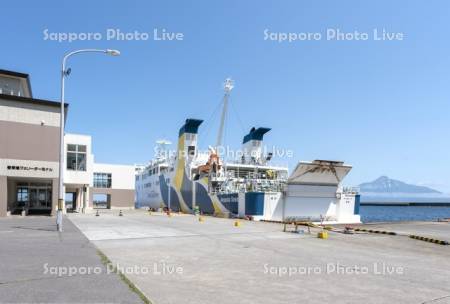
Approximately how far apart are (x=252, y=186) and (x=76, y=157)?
19.7 meters

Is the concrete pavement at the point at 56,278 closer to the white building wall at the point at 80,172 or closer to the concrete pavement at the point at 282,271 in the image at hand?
the concrete pavement at the point at 282,271

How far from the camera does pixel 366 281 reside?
8773 mm

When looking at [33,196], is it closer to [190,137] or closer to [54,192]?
[54,192]

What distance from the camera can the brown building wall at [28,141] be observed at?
103 feet

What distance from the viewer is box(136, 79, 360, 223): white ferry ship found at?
37.8 m

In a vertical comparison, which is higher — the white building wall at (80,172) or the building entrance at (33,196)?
the white building wall at (80,172)

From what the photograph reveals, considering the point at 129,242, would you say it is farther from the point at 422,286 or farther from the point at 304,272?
the point at 422,286

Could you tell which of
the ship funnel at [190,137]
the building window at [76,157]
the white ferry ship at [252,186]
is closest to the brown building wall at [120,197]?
the white ferry ship at [252,186]

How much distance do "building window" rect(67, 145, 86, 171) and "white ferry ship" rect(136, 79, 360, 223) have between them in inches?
534

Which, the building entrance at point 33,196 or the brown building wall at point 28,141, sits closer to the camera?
the brown building wall at point 28,141

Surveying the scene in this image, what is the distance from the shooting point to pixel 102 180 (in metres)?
67.6

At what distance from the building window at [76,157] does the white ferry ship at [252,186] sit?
44.5 feet

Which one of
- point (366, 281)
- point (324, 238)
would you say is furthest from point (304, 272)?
point (324, 238)

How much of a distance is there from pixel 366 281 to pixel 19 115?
102 ft
